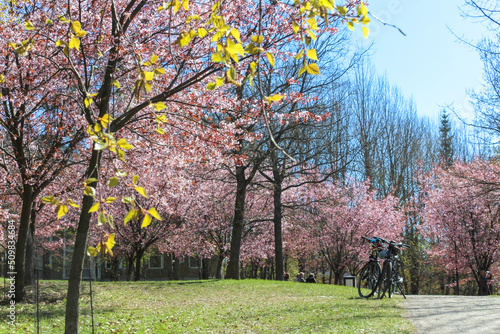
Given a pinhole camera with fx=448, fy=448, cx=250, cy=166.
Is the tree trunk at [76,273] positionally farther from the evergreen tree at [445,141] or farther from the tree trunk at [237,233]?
the evergreen tree at [445,141]

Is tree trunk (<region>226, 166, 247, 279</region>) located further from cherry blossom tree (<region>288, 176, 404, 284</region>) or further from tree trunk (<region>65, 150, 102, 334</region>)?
tree trunk (<region>65, 150, 102, 334</region>)

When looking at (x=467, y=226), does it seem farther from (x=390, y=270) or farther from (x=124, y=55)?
(x=124, y=55)

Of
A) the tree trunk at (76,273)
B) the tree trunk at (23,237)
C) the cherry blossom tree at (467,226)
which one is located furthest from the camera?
the cherry blossom tree at (467,226)

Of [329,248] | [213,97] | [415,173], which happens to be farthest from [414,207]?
[213,97]

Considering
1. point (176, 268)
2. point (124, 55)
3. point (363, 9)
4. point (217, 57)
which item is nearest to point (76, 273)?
point (124, 55)

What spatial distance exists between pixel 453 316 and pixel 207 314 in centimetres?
407

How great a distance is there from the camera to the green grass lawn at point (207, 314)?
6426mm

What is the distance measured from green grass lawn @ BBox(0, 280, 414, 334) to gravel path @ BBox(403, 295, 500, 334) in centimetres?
25

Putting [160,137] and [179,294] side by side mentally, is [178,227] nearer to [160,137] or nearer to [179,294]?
[179,294]

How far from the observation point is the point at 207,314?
7996mm

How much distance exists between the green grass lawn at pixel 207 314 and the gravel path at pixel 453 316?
0.83 feet

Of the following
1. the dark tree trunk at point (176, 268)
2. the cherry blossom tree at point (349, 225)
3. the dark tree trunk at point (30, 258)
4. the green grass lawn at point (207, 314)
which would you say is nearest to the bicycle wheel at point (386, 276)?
the green grass lawn at point (207, 314)

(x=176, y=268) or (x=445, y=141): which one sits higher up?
(x=445, y=141)

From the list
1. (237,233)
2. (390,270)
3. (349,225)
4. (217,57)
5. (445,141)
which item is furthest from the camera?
(445,141)
